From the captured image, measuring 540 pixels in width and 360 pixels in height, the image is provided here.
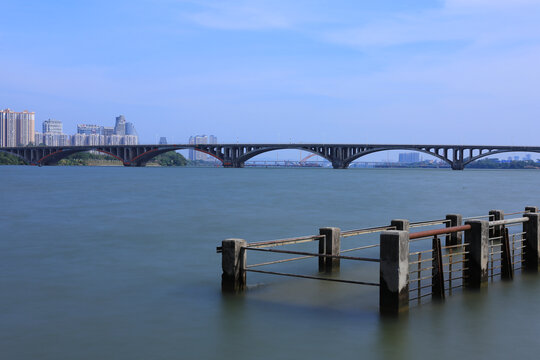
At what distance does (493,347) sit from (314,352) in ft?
12.4

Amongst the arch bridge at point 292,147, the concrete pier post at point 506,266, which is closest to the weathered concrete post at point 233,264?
the concrete pier post at point 506,266

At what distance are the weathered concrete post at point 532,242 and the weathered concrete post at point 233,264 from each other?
931 centimetres

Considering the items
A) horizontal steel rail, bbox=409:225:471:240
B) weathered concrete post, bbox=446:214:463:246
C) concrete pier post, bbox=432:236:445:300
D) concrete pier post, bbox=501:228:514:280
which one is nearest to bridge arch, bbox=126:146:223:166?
weathered concrete post, bbox=446:214:463:246

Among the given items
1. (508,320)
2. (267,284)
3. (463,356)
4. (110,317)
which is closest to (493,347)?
(463,356)

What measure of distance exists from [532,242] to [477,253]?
13.9ft

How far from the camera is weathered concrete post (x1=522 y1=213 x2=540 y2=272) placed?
18203 millimetres

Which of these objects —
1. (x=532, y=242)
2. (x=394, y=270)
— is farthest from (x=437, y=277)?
(x=532, y=242)

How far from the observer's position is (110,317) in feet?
45.4

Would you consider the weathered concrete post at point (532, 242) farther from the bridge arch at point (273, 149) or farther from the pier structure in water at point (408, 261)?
the bridge arch at point (273, 149)

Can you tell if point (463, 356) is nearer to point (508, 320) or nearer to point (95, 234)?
point (508, 320)

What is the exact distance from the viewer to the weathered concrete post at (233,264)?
47.4ft

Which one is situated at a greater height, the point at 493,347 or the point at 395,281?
the point at 395,281

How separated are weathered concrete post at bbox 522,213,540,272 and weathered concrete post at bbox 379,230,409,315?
742cm

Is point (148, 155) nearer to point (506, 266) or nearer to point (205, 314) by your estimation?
point (506, 266)
